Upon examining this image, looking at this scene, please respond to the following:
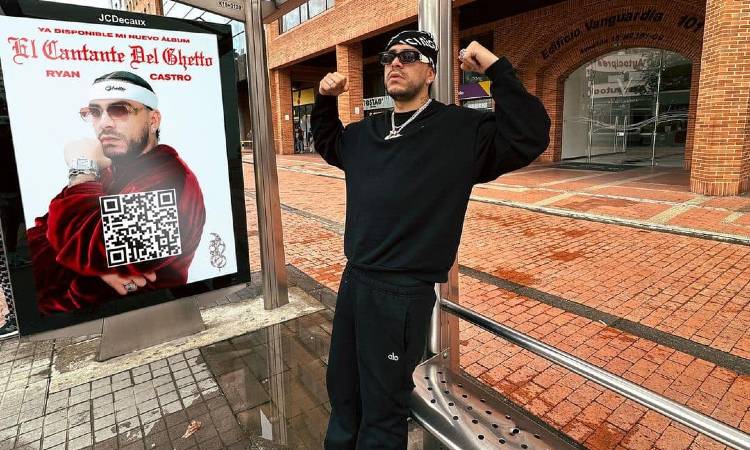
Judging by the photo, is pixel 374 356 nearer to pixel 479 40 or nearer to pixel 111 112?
pixel 111 112

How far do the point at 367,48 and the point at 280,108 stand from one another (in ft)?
21.4

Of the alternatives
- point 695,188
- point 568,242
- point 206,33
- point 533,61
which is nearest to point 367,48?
point 533,61

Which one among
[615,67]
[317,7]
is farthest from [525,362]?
[317,7]

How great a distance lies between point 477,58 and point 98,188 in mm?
2669

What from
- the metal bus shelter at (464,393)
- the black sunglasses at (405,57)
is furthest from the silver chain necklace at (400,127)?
the metal bus shelter at (464,393)

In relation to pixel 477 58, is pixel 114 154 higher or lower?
lower

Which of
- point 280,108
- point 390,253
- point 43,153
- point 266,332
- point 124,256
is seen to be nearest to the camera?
point 390,253

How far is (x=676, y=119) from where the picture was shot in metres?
15.4

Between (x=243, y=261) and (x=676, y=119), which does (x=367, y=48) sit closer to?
(x=676, y=119)

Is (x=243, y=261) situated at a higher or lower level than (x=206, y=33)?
lower

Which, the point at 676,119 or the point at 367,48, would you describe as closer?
the point at 676,119

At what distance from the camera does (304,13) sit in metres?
20.9

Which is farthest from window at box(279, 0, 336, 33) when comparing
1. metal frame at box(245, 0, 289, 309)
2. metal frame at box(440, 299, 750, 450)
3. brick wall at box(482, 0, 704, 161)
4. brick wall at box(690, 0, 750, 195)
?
metal frame at box(440, 299, 750, 450)

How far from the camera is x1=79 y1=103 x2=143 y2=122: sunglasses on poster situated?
3.08 meters
